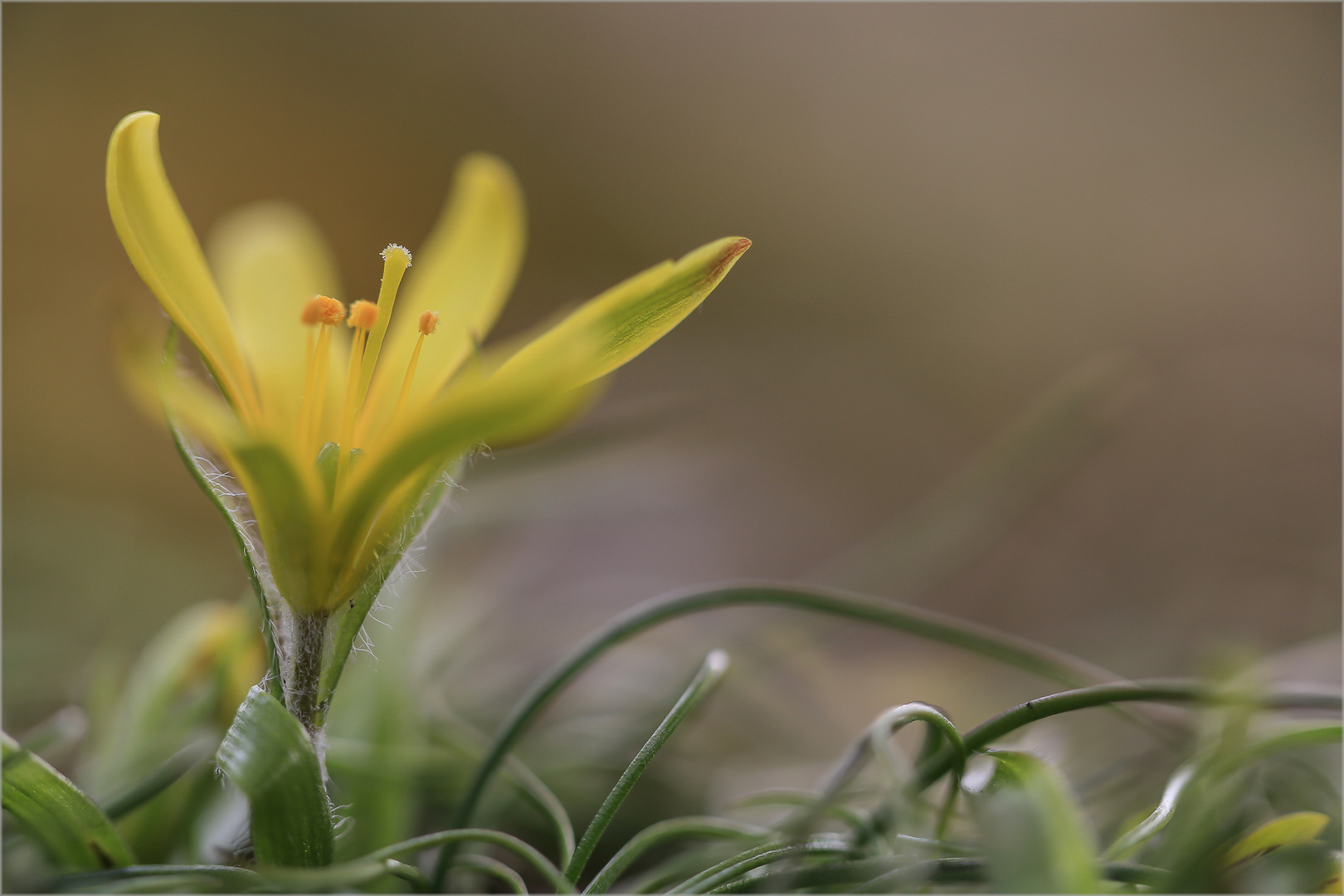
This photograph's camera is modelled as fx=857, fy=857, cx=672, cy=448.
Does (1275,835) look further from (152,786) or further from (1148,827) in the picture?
(152,786)

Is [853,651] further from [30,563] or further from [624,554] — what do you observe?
[30,563]

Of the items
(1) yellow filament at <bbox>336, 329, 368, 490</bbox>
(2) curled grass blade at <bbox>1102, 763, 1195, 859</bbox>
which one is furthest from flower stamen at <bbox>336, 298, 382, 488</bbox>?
(2) curled grass blade at <bbox>1102, 763, 1195, 859</bbox>

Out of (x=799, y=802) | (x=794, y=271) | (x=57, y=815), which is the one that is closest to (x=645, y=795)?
(x=799, y=802)

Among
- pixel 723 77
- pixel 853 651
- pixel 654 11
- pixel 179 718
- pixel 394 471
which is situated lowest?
pixel 853 651

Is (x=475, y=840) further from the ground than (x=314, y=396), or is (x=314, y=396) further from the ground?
(x=314, y=396)

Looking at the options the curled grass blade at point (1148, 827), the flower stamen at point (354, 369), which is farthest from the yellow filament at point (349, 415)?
the curled grass blade at point (1148, 827)

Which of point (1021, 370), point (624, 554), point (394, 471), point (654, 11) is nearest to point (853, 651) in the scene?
point (624, 554)

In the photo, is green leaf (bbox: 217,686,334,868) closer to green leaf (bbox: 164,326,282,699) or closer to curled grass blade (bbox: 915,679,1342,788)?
green leaf (bbox: 164,326,282,699)
